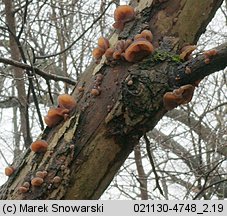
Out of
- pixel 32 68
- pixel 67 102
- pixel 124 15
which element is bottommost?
pixel 67 102

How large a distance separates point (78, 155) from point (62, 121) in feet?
0.42

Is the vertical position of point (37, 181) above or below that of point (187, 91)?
below

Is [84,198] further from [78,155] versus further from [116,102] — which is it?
[116,102]

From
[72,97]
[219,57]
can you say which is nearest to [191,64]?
[219,57]

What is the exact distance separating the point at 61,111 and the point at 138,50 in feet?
0.83

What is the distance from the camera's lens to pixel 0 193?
1.08 meters

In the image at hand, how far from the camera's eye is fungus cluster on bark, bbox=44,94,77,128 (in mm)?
1099

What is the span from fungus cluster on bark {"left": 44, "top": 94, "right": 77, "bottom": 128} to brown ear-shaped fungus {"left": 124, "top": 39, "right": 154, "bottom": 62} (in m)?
0.18

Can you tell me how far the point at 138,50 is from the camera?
3.46 ft

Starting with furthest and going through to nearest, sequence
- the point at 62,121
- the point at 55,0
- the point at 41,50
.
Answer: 1. the point at 41,50
2. the point at 55,0
3. the point at 62,121

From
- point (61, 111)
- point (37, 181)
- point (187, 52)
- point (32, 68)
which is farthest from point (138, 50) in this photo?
point (32, 68)

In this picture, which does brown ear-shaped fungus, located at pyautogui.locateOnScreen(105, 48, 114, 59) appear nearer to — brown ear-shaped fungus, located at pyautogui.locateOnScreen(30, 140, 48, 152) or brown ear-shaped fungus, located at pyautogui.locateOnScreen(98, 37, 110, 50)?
brown ear-shaped fungus, located at pyautogui.locateOnScreen(98, 37, 110, 50)

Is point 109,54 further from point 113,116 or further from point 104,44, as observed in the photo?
point 113,116

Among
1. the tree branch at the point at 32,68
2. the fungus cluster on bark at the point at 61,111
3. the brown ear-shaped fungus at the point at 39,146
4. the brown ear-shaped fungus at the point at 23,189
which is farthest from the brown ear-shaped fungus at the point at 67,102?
the tree branch at the point at 32,68
